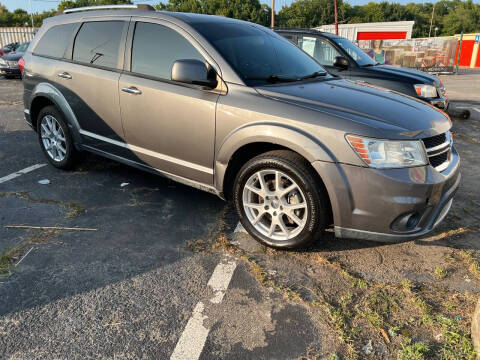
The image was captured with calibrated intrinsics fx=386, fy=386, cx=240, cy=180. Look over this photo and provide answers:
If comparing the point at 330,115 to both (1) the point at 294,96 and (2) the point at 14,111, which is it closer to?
(1) the point at 294,96

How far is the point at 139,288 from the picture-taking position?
2664 millimetres

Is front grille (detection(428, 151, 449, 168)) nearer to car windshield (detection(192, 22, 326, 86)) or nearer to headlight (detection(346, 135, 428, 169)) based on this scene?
headlight (detection(346, 135, 428, 169))

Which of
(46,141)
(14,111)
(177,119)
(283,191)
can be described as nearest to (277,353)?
(283,191)

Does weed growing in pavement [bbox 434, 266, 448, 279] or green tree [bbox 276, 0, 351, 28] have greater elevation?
green tree [bbox 276, 0, 351, 28]

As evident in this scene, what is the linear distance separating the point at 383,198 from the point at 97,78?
10.1 ft

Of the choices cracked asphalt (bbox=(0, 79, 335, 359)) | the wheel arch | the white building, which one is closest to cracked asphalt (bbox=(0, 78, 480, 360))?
cracked asphalt (bbox=(0, 79, 335, 359))

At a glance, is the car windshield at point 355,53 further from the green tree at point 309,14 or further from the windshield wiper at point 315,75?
the green tree at point 309,14

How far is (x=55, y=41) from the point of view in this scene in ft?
15.3

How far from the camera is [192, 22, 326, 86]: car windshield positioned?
335cm

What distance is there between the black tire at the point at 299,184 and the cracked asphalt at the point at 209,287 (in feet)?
0.50

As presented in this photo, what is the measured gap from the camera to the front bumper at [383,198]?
262 cm

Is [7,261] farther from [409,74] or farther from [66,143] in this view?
[409,74]

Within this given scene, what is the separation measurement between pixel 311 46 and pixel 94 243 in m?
6.01

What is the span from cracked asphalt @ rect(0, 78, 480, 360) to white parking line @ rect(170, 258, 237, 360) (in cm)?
3
